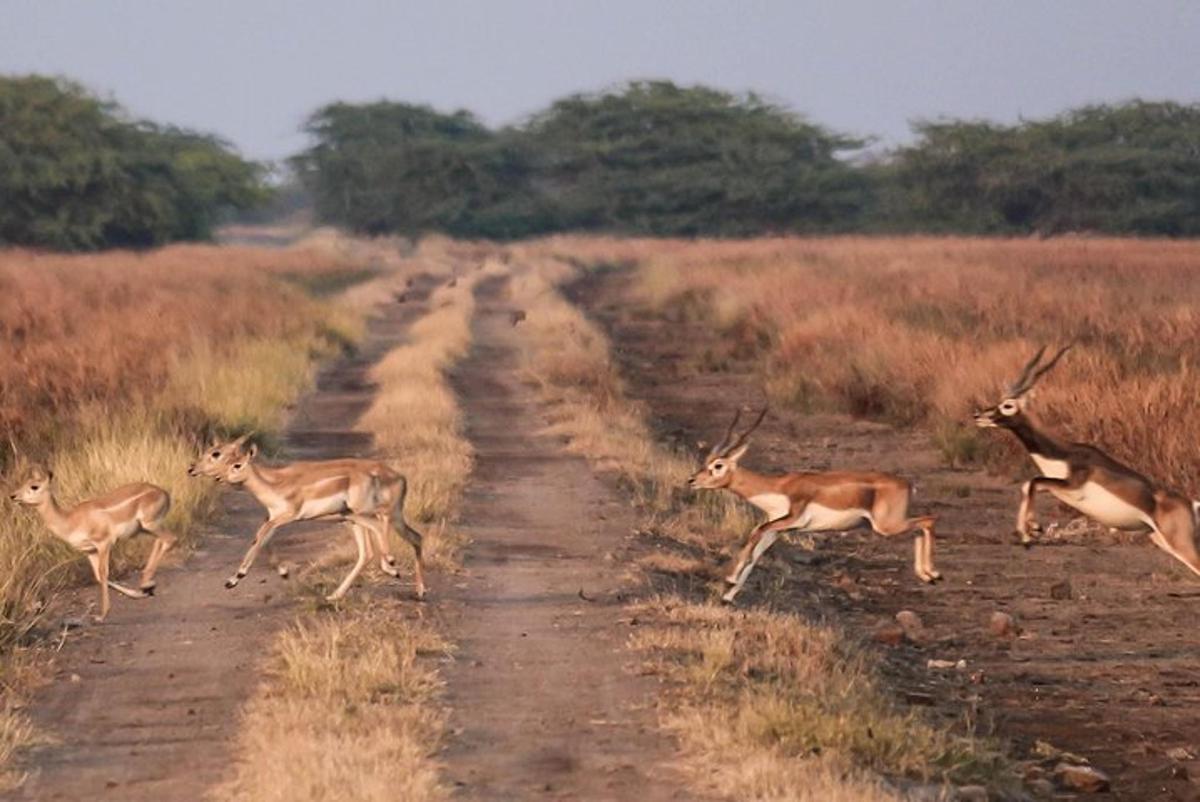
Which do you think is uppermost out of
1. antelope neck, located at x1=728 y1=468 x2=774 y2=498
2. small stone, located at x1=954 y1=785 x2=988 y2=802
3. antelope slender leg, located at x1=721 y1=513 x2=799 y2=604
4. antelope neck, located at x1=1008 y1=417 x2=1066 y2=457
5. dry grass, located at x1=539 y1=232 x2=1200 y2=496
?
antelope neck, located at x1=1008 y1=417 x2=1066 y2=457

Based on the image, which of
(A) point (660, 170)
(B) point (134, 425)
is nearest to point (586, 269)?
(A) point (660, 170)

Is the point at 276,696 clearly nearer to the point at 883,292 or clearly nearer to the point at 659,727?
the point at 659,727

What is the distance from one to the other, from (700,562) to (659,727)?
15.4ft

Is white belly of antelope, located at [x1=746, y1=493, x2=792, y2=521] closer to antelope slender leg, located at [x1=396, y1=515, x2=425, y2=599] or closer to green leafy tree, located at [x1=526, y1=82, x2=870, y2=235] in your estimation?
antelope slender leg, located at [x1=396, y1=515, x2=425, y2=599]

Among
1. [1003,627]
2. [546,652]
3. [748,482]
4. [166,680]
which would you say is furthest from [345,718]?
[1003,627]

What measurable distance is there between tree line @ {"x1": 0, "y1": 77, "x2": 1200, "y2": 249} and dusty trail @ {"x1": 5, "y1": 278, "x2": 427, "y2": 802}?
→ 51.1m

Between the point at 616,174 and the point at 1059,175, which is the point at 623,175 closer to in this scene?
the point at 616,174

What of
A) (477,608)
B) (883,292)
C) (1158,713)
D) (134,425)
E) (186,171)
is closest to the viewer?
(1158,713)

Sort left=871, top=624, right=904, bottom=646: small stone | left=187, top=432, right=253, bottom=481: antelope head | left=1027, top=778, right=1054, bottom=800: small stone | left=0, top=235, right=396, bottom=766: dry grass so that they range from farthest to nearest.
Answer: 1. left=0, top=235, right=396, bottom=766: dry grass
2. left=871, top=624, right=904, bottom=646: small stone
3. left=187, top=432, right=253, bottom=481: antelope head
4. left=1027, top=778, right=1054, bottom=800: small stone

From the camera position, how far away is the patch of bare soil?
384 inches

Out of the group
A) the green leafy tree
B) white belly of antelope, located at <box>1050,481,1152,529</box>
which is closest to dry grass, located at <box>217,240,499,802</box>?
white belly of antelope, located at <box>1050,481,1152,529</box>

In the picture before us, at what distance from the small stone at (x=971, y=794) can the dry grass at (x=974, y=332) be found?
7.20 metres

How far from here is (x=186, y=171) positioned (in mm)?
71250

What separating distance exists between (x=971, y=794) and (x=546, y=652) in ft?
8.71
